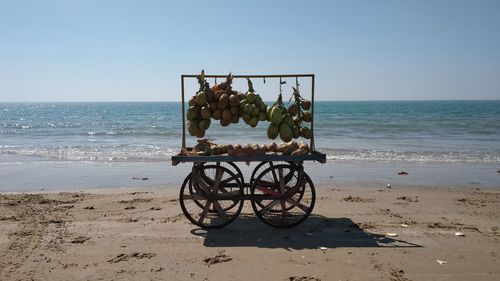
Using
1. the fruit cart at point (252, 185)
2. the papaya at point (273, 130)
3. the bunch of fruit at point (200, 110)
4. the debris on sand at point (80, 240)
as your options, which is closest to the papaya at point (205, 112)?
the bunch of fruit at point (200, 110)

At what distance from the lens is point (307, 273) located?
4699 millimetres

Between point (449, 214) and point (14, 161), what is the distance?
1414 centimetres

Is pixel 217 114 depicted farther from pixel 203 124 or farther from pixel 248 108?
pixel 248 108

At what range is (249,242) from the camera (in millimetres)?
5770

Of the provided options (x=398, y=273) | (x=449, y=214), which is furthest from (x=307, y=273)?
(x=449, y=214)

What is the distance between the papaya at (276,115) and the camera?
613 cm

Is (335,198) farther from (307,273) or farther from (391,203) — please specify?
(307,273)

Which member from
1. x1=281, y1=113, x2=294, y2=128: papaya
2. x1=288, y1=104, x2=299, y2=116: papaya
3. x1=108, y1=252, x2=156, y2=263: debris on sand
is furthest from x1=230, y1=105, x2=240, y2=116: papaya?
x1=108, y1=252, x2=156, y2=263: debris on sand

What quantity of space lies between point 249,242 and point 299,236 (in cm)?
77

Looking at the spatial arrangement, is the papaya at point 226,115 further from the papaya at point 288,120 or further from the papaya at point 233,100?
the papaya at point 288,120

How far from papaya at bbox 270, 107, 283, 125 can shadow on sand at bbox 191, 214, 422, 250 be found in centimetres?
166

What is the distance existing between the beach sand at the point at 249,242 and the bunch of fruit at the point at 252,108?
5.53ft

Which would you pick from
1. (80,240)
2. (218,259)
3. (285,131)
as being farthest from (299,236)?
(80,240)

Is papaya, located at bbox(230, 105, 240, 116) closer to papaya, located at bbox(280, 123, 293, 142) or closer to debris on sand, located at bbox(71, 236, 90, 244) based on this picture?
papaya, located at bbox(280, 123, 293, 142)
